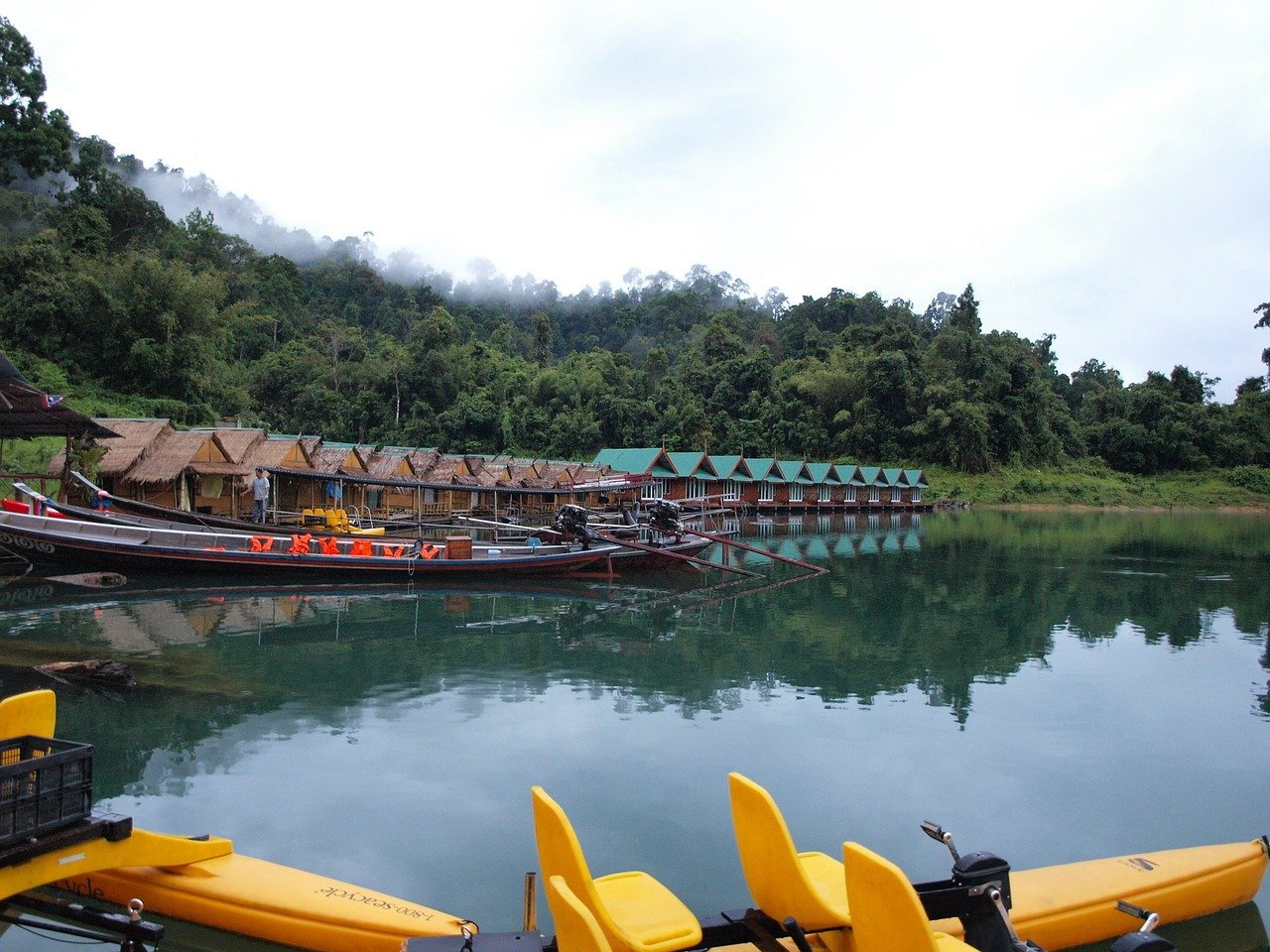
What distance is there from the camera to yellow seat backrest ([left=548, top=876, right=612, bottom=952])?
311 centimetres

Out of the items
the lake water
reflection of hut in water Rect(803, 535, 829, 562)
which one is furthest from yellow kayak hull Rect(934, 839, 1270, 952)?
reflection of hut in water Rect(803, 535, 829, 562)

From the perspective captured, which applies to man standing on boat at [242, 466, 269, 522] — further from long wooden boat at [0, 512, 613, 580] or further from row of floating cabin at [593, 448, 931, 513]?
row of floating cabin at [593, 448, 931, 513]

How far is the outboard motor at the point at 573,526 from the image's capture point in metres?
20.6

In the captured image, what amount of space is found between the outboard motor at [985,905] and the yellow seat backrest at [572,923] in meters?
1.86

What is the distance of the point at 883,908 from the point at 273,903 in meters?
3.24

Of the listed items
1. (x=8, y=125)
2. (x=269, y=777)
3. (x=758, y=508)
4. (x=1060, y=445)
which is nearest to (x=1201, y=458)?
(x=1060, y=445)

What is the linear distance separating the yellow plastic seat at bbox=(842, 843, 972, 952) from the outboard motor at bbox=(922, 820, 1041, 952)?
67 centimetres

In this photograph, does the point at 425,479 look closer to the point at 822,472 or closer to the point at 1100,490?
the point at 822,472

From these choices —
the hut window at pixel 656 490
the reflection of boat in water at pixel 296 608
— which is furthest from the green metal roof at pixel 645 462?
the reflection of boat in water at pixel 296 608

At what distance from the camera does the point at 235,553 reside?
702 inches

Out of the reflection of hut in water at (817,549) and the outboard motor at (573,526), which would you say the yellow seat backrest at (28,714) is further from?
the reflection of hut in water at (817,549)

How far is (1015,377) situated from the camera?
188ft

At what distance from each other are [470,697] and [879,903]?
7502 millimetres

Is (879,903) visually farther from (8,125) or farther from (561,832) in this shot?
(8,125)
